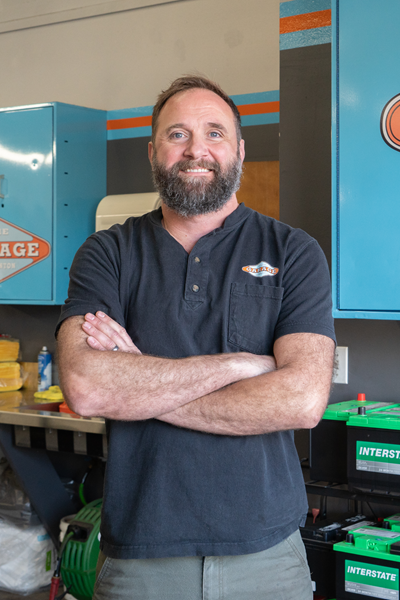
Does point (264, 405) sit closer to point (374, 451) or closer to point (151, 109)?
point (374, 451)

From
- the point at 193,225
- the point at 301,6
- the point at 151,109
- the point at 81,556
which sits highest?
the point at 301,6

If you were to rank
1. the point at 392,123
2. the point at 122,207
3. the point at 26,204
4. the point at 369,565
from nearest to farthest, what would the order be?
the point at 369,565
the point at 392,123
the point at 122,207
the point at 26,204

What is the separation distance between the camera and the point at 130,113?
357 centimetres

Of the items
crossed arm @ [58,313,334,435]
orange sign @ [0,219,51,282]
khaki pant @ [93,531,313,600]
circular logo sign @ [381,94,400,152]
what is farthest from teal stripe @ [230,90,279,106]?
khaki pant @ [93,531,313,600]

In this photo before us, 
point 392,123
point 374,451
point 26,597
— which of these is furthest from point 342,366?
point 26,597

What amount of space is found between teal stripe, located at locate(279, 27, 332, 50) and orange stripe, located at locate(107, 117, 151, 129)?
46.2 inches

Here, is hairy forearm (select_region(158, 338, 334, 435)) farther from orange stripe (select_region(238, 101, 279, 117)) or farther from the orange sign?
the orange sign

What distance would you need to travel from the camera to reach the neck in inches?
61.0

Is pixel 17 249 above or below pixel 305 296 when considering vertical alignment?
above

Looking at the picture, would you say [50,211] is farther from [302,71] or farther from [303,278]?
[303,278]

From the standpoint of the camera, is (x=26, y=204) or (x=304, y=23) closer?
(x=304, y=23)

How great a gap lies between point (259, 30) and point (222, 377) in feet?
8.02

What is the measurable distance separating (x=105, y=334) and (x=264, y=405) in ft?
1.29

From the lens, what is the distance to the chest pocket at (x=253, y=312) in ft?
4.61
